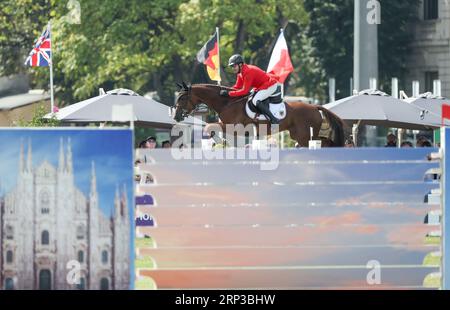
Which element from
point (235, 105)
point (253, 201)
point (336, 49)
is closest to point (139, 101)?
point (235, 105)

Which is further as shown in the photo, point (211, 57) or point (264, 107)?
point (211, 57)

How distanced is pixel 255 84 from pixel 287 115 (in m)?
1.01

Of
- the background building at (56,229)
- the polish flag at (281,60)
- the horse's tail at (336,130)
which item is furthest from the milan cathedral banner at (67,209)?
the polish flag at (281,60)

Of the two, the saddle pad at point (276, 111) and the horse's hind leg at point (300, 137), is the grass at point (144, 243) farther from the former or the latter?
the horse's hind leg at point (300, 137)

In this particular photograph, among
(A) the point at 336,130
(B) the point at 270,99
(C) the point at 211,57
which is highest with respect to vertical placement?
(C) the point at 211,57

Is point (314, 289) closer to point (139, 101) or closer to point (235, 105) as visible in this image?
point (235, 105)

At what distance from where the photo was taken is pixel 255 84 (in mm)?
20000

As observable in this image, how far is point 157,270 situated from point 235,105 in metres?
9.00

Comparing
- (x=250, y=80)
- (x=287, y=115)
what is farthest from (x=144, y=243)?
(x=287, y=115)

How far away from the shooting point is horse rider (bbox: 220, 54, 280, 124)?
1969cm

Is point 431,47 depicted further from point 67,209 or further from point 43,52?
point 67,209

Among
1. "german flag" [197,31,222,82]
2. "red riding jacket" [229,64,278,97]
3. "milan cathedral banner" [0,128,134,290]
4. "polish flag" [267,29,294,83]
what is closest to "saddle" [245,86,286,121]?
"red riding jacket" [229,64,278,97]

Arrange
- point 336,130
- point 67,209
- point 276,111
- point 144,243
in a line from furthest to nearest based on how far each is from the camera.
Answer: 1. point 336,130
2. point 276,111
3. point 144,243
4. point 67,209

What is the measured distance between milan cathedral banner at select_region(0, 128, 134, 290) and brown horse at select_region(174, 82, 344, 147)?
8784mm
